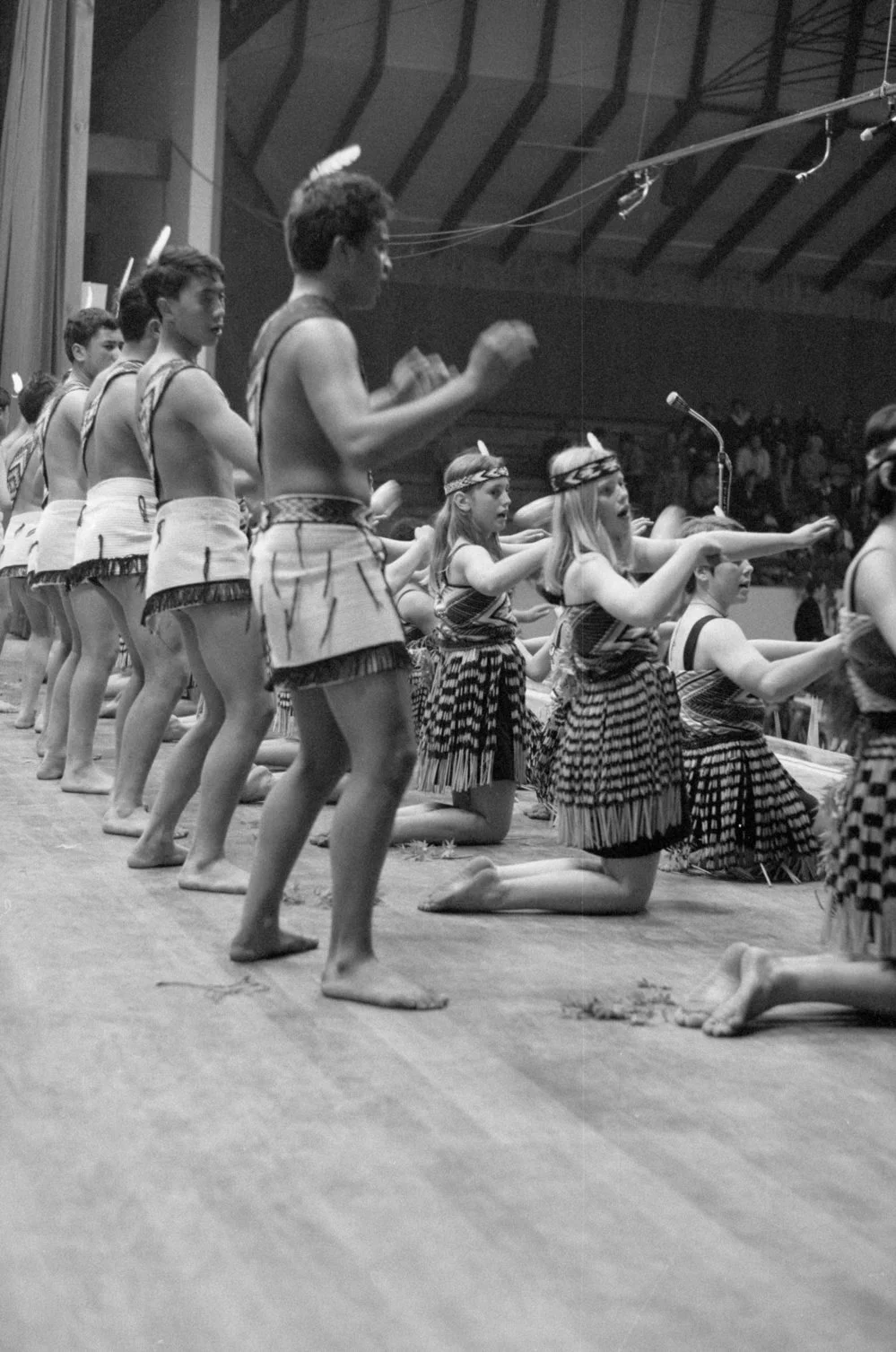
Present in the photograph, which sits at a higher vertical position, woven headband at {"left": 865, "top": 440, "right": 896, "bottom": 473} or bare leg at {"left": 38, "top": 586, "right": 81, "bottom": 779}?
woven headband at {"left": 865, "top": 440, "right": 896, "bottom": 473}

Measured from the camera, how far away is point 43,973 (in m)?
2.70

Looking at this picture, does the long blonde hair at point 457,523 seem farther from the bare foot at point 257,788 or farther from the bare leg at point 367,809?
the bare leg at point 367,809

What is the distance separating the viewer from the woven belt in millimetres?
2543

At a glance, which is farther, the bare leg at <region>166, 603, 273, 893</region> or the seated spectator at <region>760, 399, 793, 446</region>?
the seated spectator at <region>760, 399, 793, 446</region>

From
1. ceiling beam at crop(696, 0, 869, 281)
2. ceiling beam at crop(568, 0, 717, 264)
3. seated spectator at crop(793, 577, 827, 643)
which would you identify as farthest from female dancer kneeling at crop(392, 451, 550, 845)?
ceiling beam at crop(568, 0, 717, 264)

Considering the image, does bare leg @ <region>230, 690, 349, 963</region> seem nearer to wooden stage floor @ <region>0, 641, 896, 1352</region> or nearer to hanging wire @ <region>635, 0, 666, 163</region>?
wooden stage floor @ <region>0, 641, 896, 1352</region>

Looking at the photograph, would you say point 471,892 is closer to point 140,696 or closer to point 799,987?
point 799,987

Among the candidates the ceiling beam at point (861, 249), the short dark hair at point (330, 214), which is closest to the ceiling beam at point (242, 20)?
the ceiling beam at point (861, 249)

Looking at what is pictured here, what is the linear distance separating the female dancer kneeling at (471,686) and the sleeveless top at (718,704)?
1.36 feet

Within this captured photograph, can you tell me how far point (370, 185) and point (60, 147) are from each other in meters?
8.02

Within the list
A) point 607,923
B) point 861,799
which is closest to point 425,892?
point 607,923

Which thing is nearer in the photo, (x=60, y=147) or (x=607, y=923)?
(x=607, y=923)

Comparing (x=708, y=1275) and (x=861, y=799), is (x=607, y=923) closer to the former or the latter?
(x=861, y=799)

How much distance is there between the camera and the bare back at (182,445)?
334 cm
